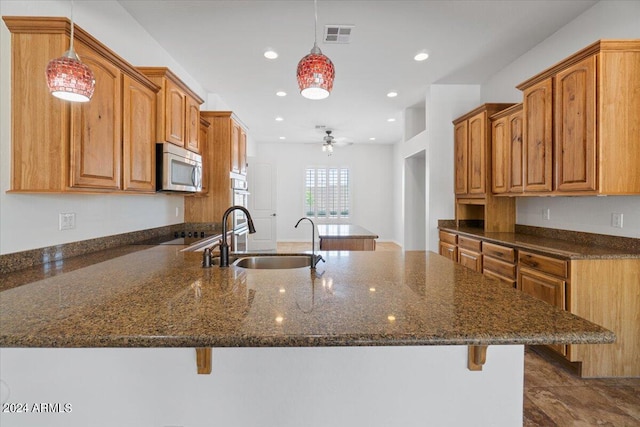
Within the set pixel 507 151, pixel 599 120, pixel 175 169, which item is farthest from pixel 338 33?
pixel 599 120

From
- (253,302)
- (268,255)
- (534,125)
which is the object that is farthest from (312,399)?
(534,125)

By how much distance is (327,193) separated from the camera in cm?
891

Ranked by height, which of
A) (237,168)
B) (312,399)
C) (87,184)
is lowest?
(312,399)

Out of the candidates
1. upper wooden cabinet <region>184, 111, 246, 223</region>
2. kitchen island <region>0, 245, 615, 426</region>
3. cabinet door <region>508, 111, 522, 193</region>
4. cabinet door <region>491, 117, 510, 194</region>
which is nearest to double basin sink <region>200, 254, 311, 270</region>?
kitchen island <region>0, 245, 615, 426</region>

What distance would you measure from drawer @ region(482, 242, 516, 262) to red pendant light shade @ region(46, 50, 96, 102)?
332cm

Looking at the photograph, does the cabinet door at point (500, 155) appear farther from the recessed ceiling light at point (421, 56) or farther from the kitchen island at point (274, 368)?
the kitchen island at point (274, 368)

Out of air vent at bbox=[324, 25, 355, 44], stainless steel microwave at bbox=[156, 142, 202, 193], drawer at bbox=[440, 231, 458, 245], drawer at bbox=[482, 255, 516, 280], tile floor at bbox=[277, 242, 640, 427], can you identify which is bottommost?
tile floor at bbox=[277, 242, 640, 427]

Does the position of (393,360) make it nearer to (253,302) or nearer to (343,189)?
(253,302)

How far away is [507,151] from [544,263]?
143cm

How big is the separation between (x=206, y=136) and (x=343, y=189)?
17.4ft

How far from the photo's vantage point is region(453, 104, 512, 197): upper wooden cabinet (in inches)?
145

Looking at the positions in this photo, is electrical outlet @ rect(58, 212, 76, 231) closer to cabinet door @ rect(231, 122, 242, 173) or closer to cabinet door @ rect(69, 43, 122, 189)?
cabinet door @ rect(69, 43, 122, 189)

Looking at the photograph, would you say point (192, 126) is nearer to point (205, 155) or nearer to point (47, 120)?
point (205, 155)

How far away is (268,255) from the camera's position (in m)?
2.04
